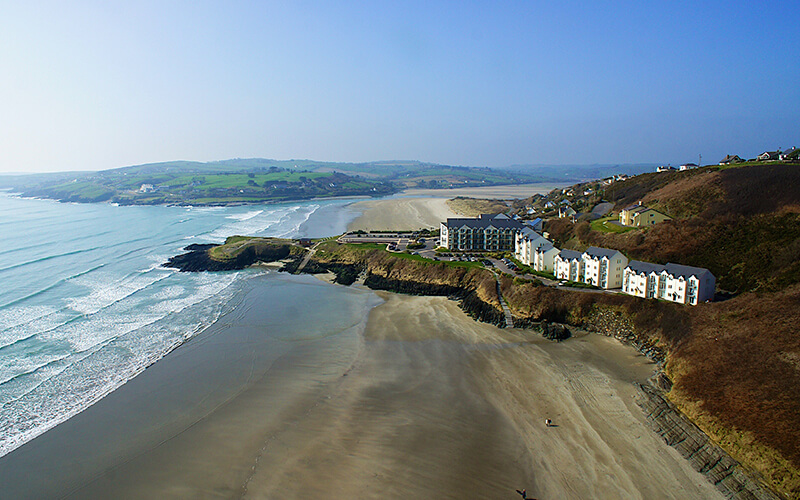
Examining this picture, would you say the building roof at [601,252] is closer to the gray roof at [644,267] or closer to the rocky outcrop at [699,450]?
the gray roof at [644,267]

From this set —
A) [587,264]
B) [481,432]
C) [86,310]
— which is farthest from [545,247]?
[86,310]

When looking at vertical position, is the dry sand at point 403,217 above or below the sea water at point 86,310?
above

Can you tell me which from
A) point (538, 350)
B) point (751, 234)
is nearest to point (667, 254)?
point (751, 234)

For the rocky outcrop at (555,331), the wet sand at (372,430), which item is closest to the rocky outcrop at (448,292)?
the rocky outcrop at (555,331)

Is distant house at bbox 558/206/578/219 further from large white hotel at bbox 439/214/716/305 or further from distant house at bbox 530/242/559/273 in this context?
distant house at bbox 530/242/559/273

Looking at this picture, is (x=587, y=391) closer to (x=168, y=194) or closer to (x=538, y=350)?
(x=538, y=350)
